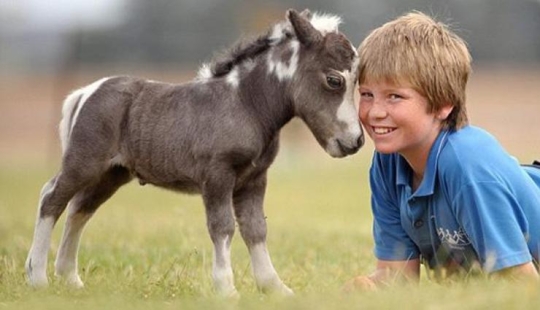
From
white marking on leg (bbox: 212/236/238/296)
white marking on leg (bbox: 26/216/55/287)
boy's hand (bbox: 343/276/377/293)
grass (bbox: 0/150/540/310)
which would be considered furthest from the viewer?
white marking on leg (bbox: 26/216/55/287)

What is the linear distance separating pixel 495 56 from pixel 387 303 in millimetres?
32722

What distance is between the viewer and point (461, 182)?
6.46 metres

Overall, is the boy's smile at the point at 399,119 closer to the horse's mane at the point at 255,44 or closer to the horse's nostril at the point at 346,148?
the horse's nostril at the point at 346,148

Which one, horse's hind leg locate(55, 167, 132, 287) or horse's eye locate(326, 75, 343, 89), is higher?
horse's eye locate(326, 75, 343, 89)

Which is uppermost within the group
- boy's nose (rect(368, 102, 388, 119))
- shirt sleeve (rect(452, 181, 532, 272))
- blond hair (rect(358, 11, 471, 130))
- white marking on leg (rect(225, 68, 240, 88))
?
blond hair (rect(358, 11, 471, 130))

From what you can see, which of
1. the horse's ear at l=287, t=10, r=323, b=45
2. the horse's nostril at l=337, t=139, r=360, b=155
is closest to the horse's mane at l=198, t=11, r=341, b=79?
the horse's ear at l=287, t=10, r=323, b=45

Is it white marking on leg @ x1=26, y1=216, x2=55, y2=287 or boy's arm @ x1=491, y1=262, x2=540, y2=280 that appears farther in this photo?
white marking on leg @ x1=26, y1=216, x2=55, y2=287

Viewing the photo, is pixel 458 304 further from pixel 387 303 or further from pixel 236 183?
pixel 236 183

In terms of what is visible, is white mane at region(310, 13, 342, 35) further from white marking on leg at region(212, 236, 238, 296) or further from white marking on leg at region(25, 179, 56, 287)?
white marking on leg at region(25, 179, 56, 287)

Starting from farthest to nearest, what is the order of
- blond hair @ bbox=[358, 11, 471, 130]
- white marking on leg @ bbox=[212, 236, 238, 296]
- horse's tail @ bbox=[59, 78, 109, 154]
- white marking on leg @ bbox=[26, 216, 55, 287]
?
horse's tail @ bbox=[59, 78, 109, 154] < white marking on leg @ bbox=[26, 216, 55, 287] < white marking on leg @ bbox=[212, 236, 238, 296] < blond hair @ bbox=[358, 11, 471, 130]

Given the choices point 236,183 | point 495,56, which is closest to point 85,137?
point 236,183

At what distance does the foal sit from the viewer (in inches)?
270

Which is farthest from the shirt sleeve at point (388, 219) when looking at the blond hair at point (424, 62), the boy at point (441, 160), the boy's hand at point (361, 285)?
the blond hair at point (424, 62)

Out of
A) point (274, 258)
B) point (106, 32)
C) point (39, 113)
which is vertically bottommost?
point (39, 113)
